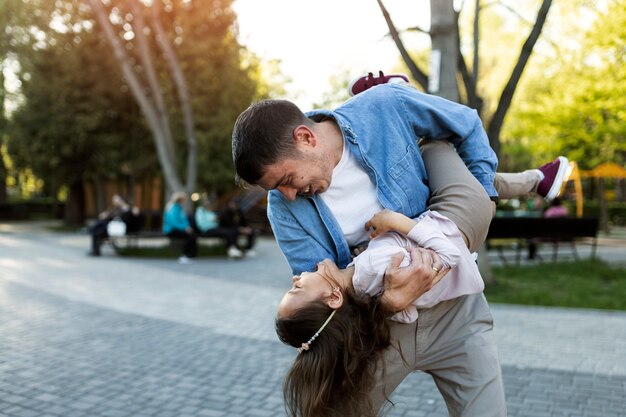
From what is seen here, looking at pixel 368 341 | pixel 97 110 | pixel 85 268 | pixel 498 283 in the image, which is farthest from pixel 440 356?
pixel 97 110

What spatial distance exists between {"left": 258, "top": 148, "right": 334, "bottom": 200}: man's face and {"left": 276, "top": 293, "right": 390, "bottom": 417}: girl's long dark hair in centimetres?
35

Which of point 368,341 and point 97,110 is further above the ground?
point 97,110

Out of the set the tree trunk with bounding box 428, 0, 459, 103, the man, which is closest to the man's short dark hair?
the man

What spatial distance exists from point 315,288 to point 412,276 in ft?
0.96

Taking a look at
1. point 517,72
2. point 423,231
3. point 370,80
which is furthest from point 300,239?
point 517,72

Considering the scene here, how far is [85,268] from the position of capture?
13297 millimetres

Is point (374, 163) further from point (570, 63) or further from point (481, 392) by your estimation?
point (570, 63)

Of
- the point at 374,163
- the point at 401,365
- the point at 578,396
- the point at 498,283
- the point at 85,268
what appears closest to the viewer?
the point at 374,163

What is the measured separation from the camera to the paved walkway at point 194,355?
482 centimetres

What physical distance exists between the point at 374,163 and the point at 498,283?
358 inches

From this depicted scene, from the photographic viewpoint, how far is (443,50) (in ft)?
29.8

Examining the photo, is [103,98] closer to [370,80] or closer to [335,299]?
[370,80]

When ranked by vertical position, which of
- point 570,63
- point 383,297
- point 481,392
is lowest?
point 481,392

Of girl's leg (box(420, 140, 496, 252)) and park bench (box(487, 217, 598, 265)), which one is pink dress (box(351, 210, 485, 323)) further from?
park bench (box(487, 217, 598, 265))
